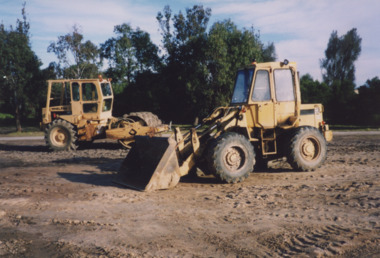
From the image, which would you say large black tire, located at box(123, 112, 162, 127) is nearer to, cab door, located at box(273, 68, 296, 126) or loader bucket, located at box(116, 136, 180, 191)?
loader bucket, located at box(116, 136, 180, 191)

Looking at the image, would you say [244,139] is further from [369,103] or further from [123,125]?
[369,103]

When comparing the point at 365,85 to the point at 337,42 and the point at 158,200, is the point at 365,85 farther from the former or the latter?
the point at 337,42

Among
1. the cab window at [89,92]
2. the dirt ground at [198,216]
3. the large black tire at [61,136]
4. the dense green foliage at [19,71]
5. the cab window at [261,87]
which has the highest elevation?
the dense green foliage at [19,71]

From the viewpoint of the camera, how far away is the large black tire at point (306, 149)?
8.76 meters

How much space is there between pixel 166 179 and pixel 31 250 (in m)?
3.39

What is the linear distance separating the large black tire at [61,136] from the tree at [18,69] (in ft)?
59.0

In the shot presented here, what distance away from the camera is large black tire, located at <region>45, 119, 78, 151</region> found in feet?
48.0

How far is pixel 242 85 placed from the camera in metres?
9.17

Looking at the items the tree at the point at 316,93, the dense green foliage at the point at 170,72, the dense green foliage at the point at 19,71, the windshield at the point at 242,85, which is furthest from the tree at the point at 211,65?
the windshield at the point at 242,85

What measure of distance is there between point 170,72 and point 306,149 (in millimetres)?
29431

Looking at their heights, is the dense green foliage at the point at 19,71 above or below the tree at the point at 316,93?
above

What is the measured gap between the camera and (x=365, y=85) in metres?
30.5

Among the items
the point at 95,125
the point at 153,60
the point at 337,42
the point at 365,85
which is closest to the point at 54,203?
the point at 95,125

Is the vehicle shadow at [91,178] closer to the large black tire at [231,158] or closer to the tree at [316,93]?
the large black tire at [231,158]
